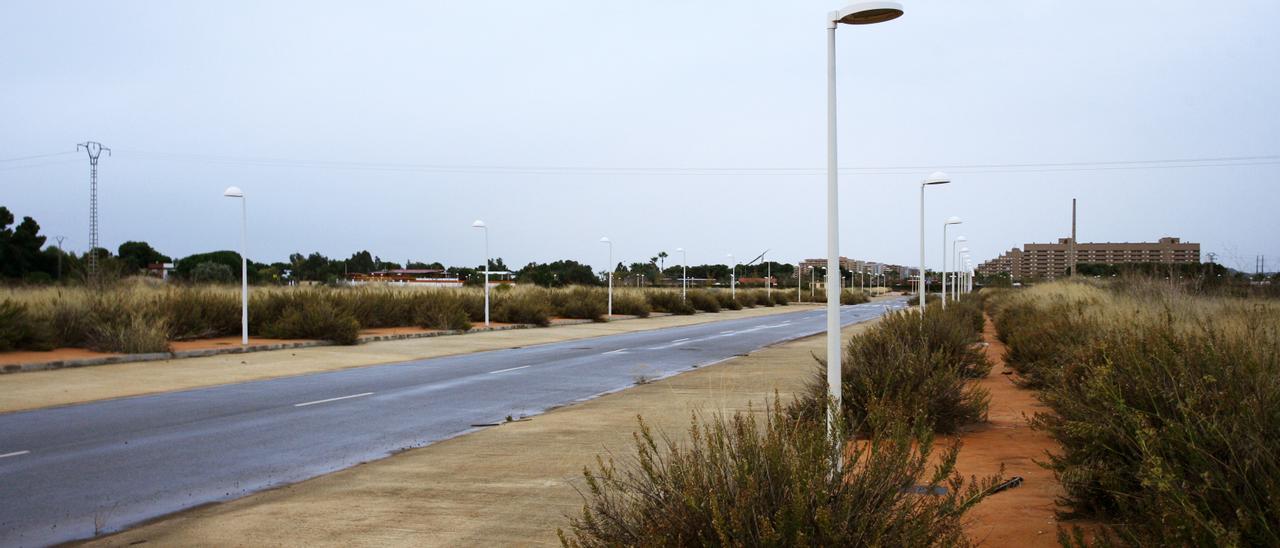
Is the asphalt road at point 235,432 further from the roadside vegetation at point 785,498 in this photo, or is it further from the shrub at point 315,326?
the shrub at point 315,326

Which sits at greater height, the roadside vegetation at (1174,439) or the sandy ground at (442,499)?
the roadside vegetation at (1174,439)

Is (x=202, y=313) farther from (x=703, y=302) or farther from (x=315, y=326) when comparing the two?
(x=703, y=302)

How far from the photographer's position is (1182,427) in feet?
15.5

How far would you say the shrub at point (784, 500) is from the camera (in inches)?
154

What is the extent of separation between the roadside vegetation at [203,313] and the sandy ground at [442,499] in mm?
16107

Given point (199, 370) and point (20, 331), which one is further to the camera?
point (20, 331)

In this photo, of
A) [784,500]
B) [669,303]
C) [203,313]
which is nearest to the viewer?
[784,500]

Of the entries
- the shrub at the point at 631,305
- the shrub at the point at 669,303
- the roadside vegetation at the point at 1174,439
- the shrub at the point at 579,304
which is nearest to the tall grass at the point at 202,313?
the shrub at the point at 579,304

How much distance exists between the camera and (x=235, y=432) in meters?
11.6

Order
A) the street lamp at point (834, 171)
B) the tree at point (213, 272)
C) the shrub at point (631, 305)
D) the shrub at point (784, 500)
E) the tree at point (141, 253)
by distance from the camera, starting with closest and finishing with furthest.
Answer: the shrub at point (784, 500) → the street lamp at point (834, 171) → the shrub at point (631, 305) → the tree at point (213, 272) → the tree at point (141, 253)

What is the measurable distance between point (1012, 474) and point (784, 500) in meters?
5.04

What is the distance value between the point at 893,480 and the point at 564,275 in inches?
4449

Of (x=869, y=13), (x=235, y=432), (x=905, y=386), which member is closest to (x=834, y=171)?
(x=869, y=13)

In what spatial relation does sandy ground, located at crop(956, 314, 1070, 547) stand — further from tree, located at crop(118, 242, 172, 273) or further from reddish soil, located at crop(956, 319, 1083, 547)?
tree, located at crop(118, 242, 172, 273)
